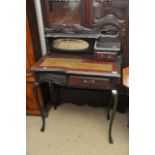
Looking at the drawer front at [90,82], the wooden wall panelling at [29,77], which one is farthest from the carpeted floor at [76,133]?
the drawer front at [90,82]

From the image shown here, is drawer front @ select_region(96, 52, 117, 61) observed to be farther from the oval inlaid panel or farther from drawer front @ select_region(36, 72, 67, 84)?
drawer front @ select_region(36, 72, 67, 84)

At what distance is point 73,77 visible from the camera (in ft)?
5.53

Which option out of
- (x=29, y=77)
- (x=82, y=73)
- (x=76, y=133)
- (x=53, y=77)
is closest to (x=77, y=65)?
(x=82, y=73)

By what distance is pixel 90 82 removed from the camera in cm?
166

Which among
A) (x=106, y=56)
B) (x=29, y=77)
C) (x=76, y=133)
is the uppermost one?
(x=106, y=56)

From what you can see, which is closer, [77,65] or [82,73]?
[82,73]

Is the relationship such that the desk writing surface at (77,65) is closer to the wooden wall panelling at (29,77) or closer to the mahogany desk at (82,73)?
the mahogany desk at (82,73)

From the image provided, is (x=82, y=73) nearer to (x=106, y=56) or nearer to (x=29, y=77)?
(x=106, y=56)

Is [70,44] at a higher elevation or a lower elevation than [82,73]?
higher

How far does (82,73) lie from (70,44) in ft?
1.52

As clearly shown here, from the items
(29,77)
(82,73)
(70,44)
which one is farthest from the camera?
(29,77)

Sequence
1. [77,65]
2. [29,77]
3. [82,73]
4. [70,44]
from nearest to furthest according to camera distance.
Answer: [82,73] → [77,65] → [70,44] → [29,77]
